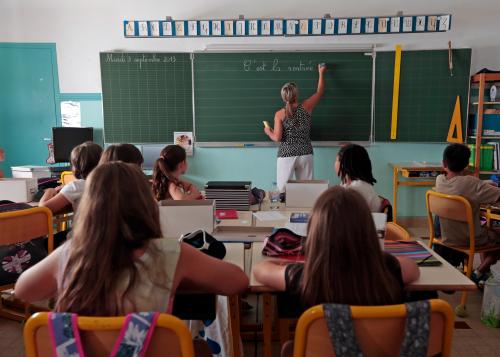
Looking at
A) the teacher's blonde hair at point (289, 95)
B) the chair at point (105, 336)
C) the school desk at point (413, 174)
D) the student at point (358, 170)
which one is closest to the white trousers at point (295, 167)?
the teacher's blonde hair at point (289, 95)

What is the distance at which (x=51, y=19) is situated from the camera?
5.06 metres

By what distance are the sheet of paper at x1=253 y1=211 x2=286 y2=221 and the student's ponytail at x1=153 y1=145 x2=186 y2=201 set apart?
545 mm

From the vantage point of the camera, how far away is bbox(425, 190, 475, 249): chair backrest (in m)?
2.79

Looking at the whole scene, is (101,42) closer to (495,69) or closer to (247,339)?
(247,339)

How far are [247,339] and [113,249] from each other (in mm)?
1608

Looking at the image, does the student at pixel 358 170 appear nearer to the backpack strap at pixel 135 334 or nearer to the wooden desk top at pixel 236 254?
the wooden desk top at pixel 236 254

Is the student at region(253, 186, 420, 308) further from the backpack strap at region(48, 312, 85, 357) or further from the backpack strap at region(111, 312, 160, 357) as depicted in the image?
the backpack strap at region(48, 312, 85, 357)

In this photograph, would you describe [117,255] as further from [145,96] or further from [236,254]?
[145,96]

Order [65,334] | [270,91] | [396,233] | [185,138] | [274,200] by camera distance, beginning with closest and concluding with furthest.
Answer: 1. [65,334]
2. [396,233]
3. [274,200]
4. [270,91]
5. [185,138]

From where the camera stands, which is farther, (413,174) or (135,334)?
(413,174)

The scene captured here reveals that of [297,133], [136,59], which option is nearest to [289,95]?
[297,133]

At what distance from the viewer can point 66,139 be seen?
4.99m

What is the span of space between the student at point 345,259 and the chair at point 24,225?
5.61 ft

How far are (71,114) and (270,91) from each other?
2.43m
